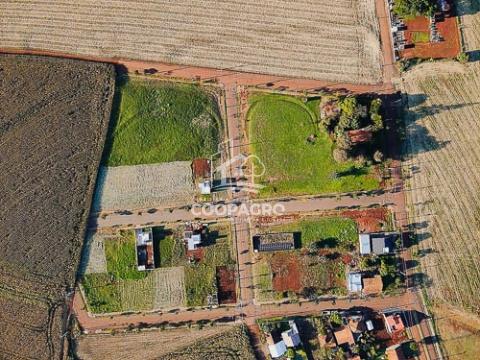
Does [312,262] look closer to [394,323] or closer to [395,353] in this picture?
[394,323]

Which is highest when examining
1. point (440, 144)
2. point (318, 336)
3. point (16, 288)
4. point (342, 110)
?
point (342, 110)

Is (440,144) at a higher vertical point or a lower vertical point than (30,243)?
higher

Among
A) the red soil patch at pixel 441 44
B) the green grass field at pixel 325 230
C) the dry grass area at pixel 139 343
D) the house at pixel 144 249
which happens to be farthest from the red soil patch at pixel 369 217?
the house at pixel 144 249

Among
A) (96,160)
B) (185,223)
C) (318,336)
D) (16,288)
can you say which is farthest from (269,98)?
(16,288)

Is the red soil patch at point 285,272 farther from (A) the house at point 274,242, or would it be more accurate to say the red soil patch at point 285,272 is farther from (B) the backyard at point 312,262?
(A) the house at point 274,242

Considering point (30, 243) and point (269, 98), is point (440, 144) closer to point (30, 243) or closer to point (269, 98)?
Result: point (269, 98)

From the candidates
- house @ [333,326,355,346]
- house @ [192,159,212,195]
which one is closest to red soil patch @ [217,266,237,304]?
house @ [192,159,212,195]
